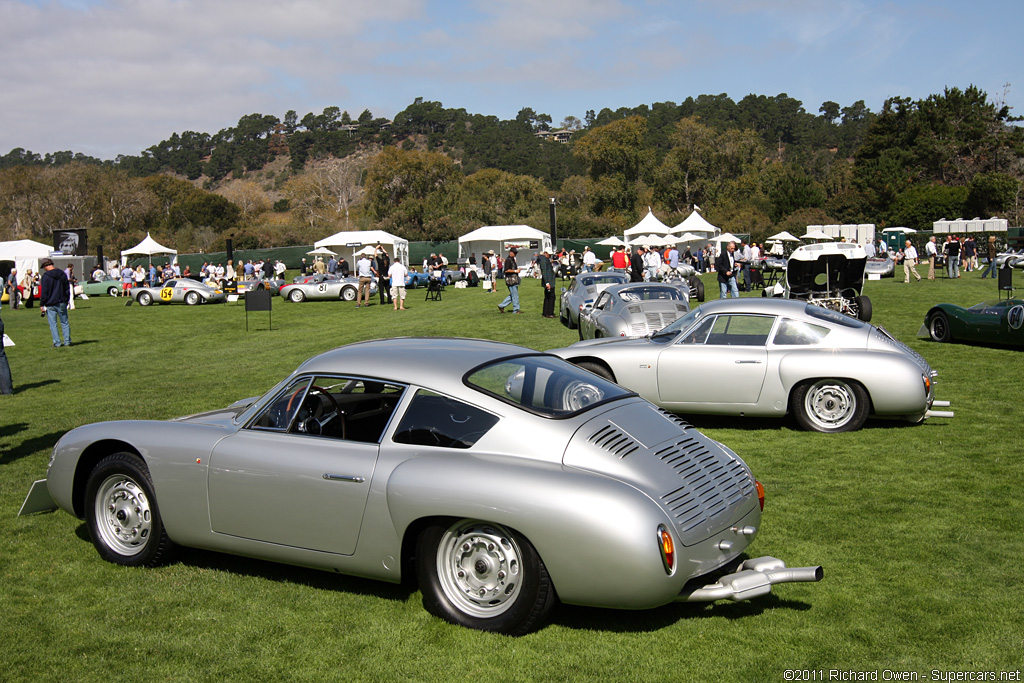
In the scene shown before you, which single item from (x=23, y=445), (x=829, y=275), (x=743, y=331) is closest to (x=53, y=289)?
(x=23, y=445)

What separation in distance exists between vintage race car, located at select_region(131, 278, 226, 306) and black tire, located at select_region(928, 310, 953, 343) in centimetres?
2848

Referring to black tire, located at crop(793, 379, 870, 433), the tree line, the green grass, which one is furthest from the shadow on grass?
the tree line

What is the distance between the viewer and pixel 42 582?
5105 mm

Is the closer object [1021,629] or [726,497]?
[1021,629]

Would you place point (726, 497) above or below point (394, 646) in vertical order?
above

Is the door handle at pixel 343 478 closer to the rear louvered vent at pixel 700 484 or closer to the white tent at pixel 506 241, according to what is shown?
the rear louvered vent at pixel 700 484

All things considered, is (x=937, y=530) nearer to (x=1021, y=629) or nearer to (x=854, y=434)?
(x=1021, y=629)

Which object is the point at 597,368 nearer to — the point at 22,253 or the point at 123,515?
the point at 123,515

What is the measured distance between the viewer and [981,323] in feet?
47.3

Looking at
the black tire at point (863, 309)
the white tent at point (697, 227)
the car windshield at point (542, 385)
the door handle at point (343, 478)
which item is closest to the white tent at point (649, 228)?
the white tent at point (697, 227)

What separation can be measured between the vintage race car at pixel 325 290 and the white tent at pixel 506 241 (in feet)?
52.9

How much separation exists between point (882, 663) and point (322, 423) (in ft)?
10.7

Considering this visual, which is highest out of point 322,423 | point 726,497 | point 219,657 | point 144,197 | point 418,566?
point 144,197

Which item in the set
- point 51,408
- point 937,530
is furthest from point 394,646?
point 51,408
